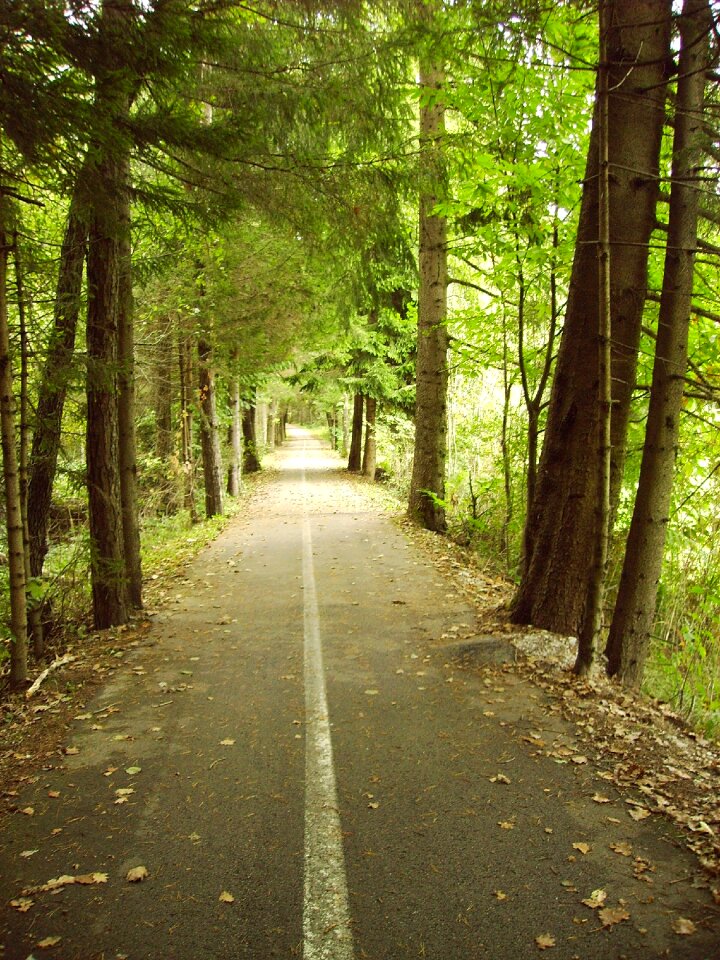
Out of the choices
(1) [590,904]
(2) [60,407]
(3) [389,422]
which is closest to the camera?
(1) [590,904]

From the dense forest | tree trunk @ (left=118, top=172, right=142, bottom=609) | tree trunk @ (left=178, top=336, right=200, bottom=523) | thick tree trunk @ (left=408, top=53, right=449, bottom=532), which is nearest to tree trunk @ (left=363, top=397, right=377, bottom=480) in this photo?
tree trunk @ (left=178, top=336, right=200, bottom=523)

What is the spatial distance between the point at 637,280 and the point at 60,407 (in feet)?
22.1

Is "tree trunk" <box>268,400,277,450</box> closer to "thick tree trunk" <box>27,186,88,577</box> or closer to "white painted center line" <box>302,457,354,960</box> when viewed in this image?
"thick tree trunk" <box>27,186,88,577</box>

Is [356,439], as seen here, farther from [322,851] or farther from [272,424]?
[272,424]

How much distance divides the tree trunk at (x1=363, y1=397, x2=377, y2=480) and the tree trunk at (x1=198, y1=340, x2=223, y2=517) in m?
9.12

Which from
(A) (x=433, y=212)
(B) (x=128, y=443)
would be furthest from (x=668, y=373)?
(B) (x=128, y=443)

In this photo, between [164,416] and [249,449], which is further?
[249,449]

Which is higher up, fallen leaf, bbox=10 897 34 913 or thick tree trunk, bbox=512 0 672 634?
thick tree trunk, bbox=512 0 672 634

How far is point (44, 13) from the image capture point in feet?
13.6

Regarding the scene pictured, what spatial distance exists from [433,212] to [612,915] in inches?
320

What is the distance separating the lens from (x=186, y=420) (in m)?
16.3

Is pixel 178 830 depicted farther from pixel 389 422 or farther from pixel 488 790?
pixel 389 422

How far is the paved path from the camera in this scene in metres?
3.05

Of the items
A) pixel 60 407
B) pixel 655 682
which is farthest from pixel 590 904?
pixel 60 407
